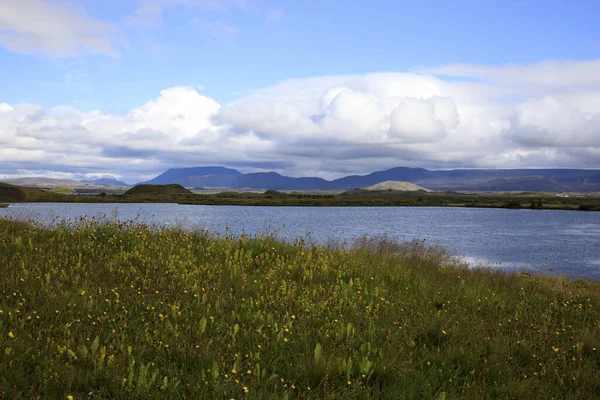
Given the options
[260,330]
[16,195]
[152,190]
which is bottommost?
[260,330]

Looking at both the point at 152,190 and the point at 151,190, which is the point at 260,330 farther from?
the point at 151,190

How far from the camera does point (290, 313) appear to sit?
7.26 m

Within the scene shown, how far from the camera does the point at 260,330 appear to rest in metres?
6.20

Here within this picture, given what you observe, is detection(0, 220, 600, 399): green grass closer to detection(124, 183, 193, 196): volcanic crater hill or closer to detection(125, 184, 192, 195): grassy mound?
detection(124, 183, 193, 196): volcanic crater hill

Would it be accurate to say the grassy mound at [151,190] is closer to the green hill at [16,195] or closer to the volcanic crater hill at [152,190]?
the volcanic crater hill at [152,190]

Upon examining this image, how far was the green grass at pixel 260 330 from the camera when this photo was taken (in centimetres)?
504

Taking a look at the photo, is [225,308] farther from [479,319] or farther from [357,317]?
[479,319]

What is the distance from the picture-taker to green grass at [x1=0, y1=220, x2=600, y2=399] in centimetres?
504

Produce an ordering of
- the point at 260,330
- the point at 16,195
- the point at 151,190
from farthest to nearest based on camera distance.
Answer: the point at 151,190, the point at 16,195, the point at 260,330

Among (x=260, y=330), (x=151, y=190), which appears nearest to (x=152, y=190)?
(x=151, y=190)

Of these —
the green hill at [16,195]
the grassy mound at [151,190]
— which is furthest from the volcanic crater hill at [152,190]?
the green hill at [16,195]

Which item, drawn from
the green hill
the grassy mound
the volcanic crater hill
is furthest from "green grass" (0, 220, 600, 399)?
the grassy mound

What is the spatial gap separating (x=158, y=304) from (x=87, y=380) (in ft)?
8.14

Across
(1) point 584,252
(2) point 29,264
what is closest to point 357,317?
(2) point 29,264
